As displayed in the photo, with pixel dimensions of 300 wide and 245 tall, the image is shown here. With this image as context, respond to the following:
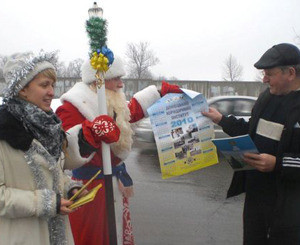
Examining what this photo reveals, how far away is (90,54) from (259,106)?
3.92 feet

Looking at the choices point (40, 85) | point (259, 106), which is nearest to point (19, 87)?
point (40, 85)

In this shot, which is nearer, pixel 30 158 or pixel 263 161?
pixel 30 158

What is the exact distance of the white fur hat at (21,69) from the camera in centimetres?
193

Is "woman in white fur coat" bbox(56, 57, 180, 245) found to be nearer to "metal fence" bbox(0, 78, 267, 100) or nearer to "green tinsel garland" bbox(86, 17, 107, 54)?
"green tinsel garland" bbox(86, 17, 107, 54)

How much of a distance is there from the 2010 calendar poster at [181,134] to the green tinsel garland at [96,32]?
2.10 ft

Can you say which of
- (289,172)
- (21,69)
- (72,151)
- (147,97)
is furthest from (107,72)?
(289,172)

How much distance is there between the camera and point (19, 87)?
6.35 ft

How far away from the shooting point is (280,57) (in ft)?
7.54

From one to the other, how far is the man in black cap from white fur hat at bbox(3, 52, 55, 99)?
1334 millimetres

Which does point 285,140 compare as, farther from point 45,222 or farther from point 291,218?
point 45,222

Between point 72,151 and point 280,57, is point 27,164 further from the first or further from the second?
point 280,57

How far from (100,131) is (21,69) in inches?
23.5

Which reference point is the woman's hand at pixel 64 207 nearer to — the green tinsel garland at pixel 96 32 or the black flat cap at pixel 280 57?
the green tinsel garland at pixel 96 32

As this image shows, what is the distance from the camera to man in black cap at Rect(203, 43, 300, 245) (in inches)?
88.4
